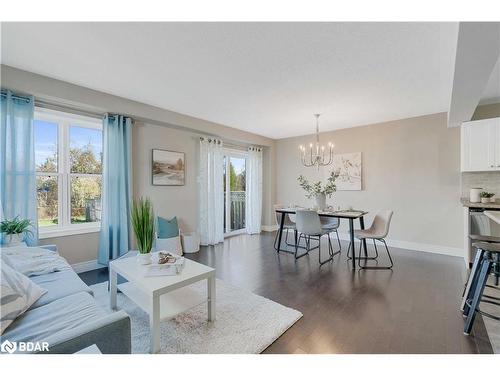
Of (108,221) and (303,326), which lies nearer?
(303,326)

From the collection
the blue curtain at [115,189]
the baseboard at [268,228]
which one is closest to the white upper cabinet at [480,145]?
the baseboard at [268,228]

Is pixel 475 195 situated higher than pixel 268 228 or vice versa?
pixel 475 195

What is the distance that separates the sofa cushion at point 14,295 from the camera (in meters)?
1.24

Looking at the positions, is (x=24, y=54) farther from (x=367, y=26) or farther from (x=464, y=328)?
(x=464, y=328)

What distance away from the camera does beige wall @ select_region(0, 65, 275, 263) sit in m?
2.68

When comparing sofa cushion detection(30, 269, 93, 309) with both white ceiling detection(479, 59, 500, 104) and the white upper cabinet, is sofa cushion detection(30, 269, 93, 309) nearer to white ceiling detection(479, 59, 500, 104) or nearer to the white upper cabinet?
white ceiling detection(479, 59, 500, 104)

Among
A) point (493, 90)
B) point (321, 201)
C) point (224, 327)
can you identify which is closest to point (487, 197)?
point (493, 90)

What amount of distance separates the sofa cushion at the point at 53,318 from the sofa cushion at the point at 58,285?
0.07 meters

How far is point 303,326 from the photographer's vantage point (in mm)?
1930

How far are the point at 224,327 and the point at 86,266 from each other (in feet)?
8.10

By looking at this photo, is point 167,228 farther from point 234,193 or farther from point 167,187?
point 234,193

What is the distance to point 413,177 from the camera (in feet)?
14.0

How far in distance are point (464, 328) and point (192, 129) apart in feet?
14.2
